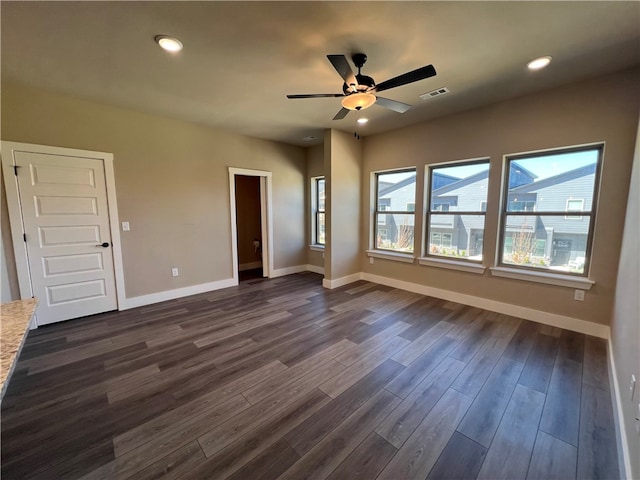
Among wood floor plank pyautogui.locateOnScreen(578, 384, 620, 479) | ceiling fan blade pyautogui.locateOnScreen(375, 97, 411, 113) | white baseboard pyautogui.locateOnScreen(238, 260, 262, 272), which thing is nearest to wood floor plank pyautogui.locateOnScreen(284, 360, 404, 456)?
wood floor plank pyautogui.locateOnScreen(578, 384, 620, 479)

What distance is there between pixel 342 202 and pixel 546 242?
2897 mm

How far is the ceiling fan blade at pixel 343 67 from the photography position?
1929 millimetres

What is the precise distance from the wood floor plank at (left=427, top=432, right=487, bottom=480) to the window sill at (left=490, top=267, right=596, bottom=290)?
8.08 feet

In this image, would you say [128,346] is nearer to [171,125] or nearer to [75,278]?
[75,278]

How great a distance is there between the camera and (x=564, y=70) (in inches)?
103

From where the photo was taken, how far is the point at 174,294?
13.9ft

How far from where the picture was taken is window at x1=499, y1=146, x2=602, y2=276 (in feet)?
9.71

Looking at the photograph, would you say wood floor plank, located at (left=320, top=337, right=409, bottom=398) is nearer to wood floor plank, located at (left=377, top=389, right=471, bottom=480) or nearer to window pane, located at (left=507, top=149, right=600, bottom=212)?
wood floor plank, located at (left=377, top=389, right=471, bottom=480)

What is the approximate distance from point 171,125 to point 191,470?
4.21 metres

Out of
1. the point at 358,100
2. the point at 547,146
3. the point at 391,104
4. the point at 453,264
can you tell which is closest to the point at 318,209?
the point at 453,264

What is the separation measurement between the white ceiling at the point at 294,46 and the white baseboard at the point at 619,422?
105 inches

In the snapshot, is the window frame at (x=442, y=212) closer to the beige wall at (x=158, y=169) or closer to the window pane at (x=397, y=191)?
the window pane at (x=397, y=191)

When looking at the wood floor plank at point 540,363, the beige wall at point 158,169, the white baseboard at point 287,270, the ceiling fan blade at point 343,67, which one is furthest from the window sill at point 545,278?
the beige wall at point 158,169

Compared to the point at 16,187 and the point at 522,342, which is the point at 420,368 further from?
the point at 16,187
